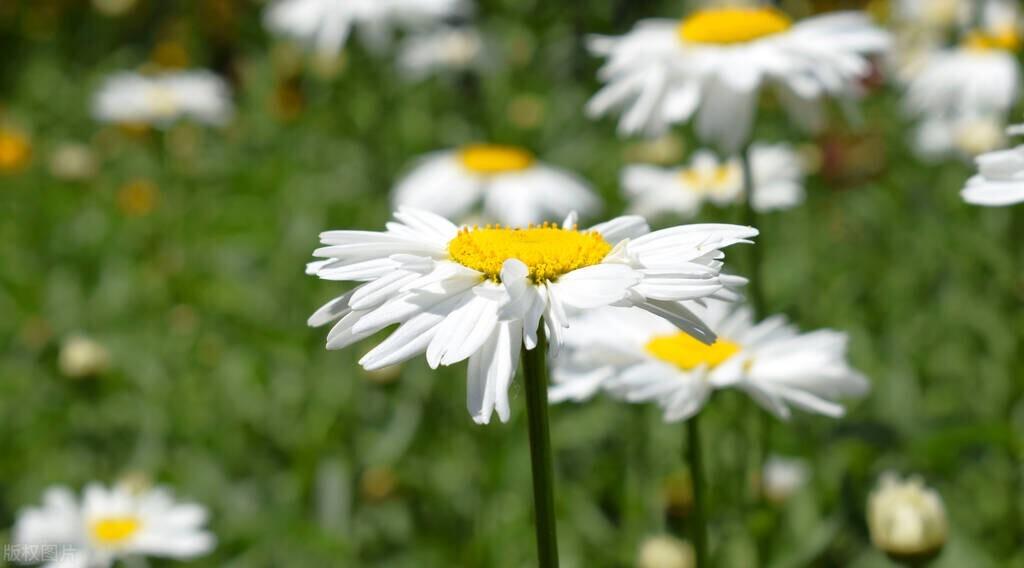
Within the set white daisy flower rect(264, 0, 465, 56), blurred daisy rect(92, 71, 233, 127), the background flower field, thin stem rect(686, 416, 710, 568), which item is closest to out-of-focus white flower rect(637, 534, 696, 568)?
the background flower field

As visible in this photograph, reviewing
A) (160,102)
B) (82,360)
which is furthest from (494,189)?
(160,102)

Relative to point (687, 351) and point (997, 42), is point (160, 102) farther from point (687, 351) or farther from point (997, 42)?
point (687, 351)

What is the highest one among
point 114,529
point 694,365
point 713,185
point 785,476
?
point 713,185

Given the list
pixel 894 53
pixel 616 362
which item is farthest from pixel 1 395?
pixel 894 53

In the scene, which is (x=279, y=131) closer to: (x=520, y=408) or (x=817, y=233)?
(x=817, y=233)

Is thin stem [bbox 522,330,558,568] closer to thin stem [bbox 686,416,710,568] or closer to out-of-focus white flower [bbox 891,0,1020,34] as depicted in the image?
thin stem [bbox 686,416,710,568]

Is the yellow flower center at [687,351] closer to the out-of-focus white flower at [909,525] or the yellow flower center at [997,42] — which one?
the out-of-focus white flower at [909,525]
